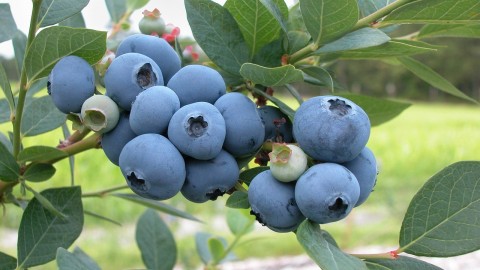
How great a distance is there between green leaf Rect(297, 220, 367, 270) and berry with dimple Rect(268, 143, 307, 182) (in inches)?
1.8

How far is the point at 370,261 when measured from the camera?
65 centimetres

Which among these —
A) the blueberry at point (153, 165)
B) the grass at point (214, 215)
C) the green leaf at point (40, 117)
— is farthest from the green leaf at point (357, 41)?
the grass at point (214, 215)

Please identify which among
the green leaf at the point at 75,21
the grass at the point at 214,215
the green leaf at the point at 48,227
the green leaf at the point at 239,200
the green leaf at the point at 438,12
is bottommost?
the grass at the point at 214,215

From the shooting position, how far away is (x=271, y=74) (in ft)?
1.91

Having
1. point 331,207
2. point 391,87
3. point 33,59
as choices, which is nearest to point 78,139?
point 33,59

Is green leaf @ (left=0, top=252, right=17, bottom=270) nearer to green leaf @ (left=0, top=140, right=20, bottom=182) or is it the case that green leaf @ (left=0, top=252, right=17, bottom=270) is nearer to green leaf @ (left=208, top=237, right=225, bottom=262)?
green leaf @ (left=0, top=140, right=20, bottom=182)

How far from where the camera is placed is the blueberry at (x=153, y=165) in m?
0.53

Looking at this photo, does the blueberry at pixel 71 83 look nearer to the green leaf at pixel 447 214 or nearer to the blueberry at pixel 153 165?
the blueberry at pixel 153 165

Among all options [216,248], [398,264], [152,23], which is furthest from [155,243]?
[398,264]

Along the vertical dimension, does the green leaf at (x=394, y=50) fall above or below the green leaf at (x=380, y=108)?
above

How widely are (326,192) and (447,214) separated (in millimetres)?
194

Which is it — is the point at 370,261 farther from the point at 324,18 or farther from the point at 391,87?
the point at 391,87

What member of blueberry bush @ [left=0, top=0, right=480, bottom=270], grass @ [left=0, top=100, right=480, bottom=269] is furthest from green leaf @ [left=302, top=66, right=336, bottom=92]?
grass @ [left=0, top=100, right=480, bottom=269]

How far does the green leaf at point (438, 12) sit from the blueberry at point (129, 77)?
0.29 meters
